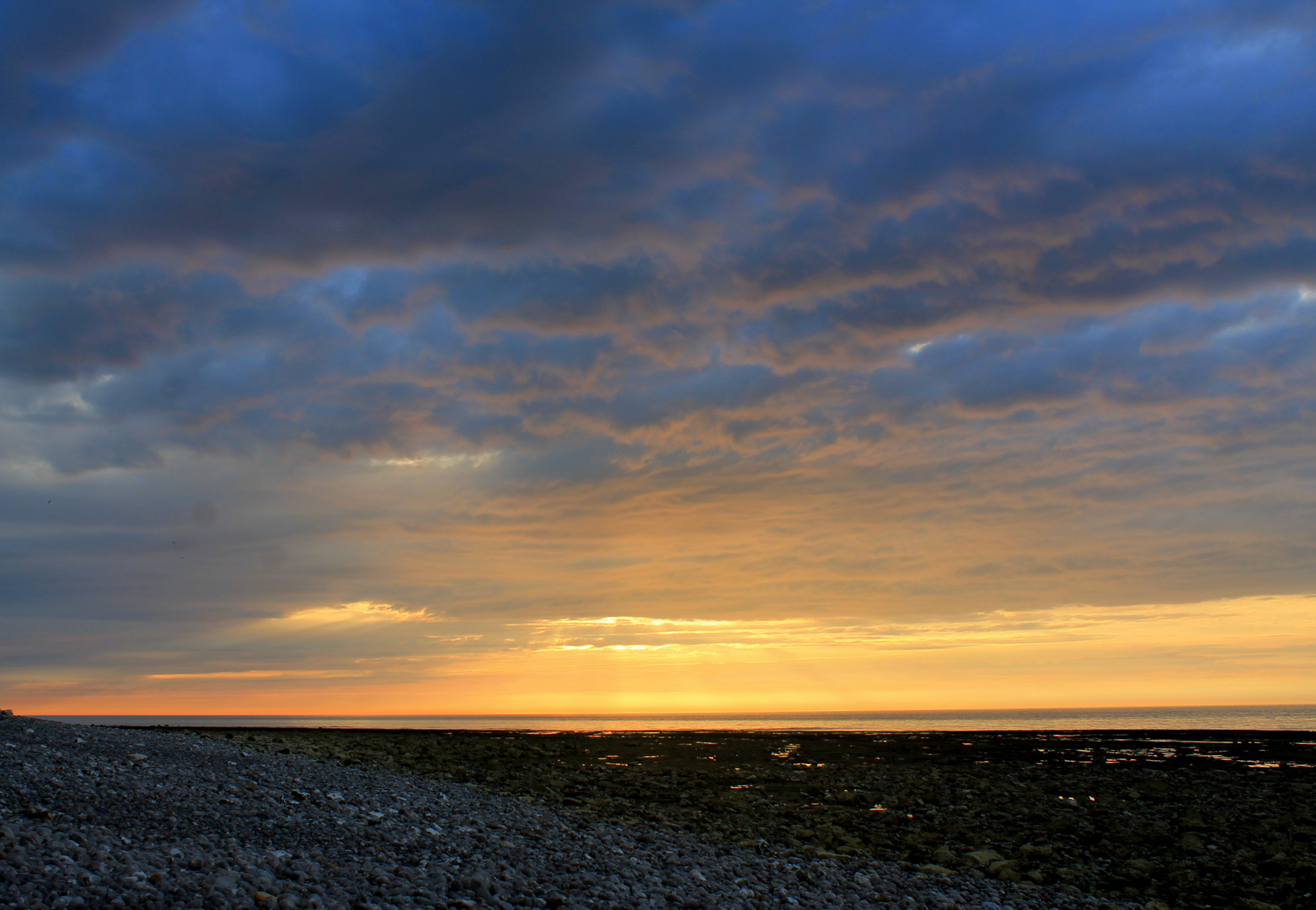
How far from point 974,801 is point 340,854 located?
18509 millimetres

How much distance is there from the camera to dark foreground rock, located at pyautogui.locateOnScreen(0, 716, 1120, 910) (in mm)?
9555

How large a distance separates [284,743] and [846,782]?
2149cm

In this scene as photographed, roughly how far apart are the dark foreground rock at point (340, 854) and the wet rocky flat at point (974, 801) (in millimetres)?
1826

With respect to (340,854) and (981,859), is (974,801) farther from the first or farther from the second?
(340,854)

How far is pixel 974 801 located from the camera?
23016 millimetres

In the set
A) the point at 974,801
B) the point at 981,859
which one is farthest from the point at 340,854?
the point at 974,801

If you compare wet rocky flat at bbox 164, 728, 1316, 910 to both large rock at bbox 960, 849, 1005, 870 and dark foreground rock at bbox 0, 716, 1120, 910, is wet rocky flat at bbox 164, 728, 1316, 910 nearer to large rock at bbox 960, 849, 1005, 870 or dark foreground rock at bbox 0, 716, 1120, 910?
large rock at bbox 960, 849, 1005, 870

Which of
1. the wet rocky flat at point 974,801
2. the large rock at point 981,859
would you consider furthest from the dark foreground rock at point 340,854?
the wet rocky flat at point 974,801

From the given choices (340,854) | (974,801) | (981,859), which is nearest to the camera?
(340,854)

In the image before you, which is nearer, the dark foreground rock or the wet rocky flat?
the dark foreground rock

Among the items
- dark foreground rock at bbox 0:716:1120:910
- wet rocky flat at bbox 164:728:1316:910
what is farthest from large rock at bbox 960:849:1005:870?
dark foreground rock at bbox 0:716:1120:910

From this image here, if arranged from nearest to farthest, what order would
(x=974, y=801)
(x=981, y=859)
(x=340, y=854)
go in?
(x=340, y=854)
(x=981, y=859)
(x=974, y=801)

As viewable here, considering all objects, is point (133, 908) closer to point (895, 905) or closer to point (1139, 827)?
point (895, 905)

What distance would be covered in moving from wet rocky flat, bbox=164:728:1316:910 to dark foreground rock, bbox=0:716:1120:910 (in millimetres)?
1826
